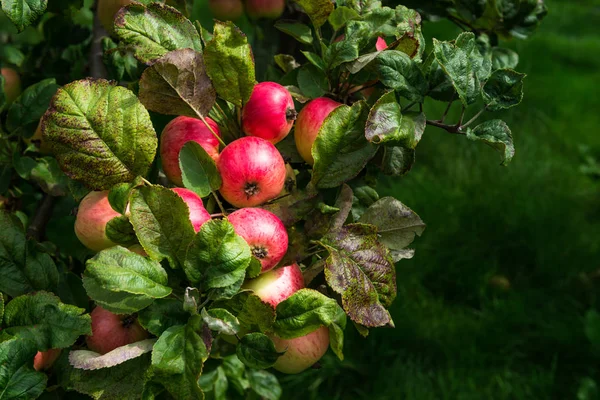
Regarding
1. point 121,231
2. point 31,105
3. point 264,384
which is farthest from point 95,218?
point 264,384

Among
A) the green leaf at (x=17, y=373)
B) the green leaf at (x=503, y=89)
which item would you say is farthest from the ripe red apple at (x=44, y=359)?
the green leaf at (x=503, y=89)

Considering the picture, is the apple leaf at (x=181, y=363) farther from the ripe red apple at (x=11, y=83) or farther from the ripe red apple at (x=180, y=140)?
the ripe red apple at (x=11, y=83)

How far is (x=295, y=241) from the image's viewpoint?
0.87m

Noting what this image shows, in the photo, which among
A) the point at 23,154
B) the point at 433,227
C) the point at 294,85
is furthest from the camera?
the point at 433,227

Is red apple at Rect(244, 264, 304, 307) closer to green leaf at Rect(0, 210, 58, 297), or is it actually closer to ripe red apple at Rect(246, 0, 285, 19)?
green leaf at Rect(0, 210, 58, 297)

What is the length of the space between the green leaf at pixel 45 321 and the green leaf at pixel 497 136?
0.53 m

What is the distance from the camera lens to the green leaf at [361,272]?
2.59 feet

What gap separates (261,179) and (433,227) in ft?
5.90

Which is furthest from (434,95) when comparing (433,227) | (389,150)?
(433,227)

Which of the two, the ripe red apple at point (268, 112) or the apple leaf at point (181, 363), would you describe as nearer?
the apple leaf at point (181, 363)

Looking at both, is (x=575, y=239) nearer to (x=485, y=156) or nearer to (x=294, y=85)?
(x=485, y=156)

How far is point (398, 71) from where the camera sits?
0.83 m

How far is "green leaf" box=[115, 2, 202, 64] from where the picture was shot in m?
0.83

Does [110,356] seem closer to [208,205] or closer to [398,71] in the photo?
[208,205]
